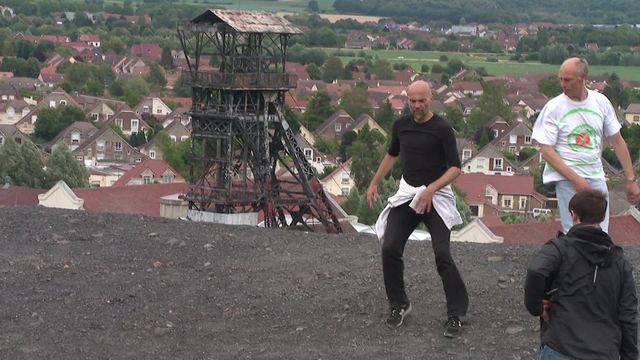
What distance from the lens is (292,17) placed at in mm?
183125

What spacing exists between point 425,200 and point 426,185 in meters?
0.16

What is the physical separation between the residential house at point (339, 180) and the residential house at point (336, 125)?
1880 cm

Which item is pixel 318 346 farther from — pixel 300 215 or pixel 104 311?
pixel 300 215

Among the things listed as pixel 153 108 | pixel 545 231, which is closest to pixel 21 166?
pixel 545 231

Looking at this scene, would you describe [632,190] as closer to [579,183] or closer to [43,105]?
[579,183]

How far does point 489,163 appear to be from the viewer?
2670 inches

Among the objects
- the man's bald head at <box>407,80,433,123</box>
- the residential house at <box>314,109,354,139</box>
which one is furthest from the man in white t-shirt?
the residential house at <box>314,109,354,139</box>

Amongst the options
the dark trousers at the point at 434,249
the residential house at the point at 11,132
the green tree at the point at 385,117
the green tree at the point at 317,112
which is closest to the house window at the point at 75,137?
the residential house at the point at 11,132

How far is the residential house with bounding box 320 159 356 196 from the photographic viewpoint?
55.5 metres

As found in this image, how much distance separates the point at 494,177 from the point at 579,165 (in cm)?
4635

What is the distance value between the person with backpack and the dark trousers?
1930 millimetres

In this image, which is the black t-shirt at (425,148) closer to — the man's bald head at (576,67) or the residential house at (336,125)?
the man's bald head at (576,67)

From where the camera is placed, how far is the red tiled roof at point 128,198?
28.8 meters

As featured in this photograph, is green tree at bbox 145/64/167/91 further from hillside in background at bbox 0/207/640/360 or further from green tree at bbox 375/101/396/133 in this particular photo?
hillside in background at bbox 0/207/640/360
